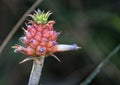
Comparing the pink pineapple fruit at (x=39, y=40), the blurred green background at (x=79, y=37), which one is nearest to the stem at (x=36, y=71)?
the pink pineapple fruit at (x=39, y=40)

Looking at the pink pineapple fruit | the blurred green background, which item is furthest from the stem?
the blurred green background

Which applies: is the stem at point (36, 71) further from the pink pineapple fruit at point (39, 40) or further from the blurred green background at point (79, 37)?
the blurred green background at point (79, 37)

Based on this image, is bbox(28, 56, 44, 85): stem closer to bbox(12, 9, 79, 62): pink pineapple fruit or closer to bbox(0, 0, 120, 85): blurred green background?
bbox(12, 9, 79, 62): pink pineapple fruit

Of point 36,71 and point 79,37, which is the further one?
point 79,37

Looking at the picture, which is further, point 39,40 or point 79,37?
point 79,37

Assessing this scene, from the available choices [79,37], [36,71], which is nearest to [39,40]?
[36,71]

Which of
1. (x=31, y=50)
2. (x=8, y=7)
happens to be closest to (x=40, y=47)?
(x=31, y=50)

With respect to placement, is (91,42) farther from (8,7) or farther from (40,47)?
(40,47)

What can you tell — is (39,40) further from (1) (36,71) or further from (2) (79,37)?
(2) (79,37)
